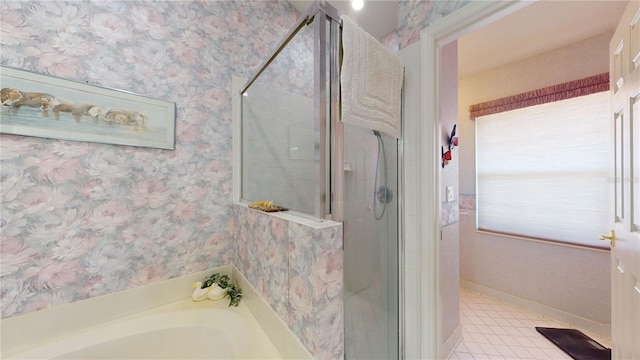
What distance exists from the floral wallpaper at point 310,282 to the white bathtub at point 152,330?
0.10m

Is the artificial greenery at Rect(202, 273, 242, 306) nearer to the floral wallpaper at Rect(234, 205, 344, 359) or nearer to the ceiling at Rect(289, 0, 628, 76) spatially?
the floral wallpaper at Rect(234, 205, 344, 359)

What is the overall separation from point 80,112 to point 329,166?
1.32 meters

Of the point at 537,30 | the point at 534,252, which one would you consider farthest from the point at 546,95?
the point at 534,252

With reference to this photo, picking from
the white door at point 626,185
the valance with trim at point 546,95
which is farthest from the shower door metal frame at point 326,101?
the valance with trim at point 546,95

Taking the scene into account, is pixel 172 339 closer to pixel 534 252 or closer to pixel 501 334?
pixel 501 334

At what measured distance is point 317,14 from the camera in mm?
891

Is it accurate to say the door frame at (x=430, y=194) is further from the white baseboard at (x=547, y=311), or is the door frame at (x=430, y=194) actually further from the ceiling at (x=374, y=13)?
the white baseboard at (x=547, y=311)

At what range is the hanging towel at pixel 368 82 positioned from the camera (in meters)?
0.90

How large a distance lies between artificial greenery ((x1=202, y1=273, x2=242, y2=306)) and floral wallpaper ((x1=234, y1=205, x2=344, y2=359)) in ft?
1.42

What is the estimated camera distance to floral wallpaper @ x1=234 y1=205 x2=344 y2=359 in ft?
2.58

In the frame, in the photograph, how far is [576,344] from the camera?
5.46 feet

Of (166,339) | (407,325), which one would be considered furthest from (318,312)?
(166,339)

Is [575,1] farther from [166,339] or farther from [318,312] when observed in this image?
[166,339]

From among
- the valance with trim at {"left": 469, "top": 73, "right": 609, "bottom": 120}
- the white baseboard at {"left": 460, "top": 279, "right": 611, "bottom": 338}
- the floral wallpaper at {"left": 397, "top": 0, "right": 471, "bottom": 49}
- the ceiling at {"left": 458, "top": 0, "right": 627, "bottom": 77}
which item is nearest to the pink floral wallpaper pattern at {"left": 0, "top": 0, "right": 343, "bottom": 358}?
the floral wallpaper at {"left": 397, "top": 0, "right": 471, "bottom": 49}
